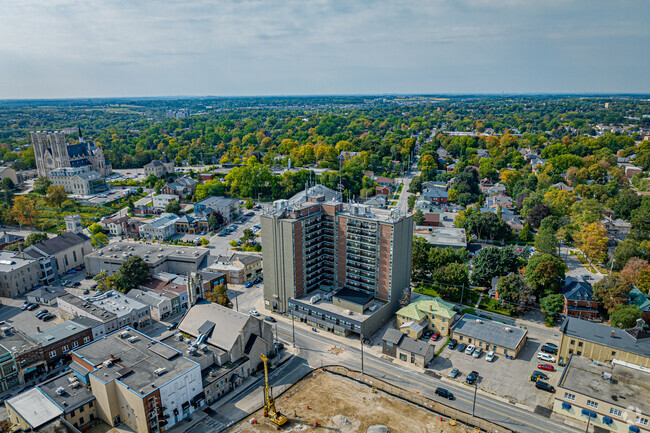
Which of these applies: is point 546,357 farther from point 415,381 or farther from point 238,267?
point 238,267

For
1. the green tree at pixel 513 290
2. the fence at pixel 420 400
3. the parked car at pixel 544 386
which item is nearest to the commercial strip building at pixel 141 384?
the fence at pixel 420 400

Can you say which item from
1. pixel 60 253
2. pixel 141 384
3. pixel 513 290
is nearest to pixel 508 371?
pixel 513 290

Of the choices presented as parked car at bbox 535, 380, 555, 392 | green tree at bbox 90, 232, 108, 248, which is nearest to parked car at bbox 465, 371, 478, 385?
parked car at bbox 535, 380, 555, 392

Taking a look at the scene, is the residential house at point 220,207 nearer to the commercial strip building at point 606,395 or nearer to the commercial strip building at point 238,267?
the commercial strip building at point 238,267

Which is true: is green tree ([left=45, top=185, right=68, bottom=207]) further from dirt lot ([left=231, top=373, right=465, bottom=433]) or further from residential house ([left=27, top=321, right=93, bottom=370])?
dirt lot ([left=231, top=373, right=465, bottom=433])

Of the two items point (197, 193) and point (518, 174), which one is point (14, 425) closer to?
point (197, 193)

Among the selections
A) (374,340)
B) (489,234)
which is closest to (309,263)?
(374,340)
